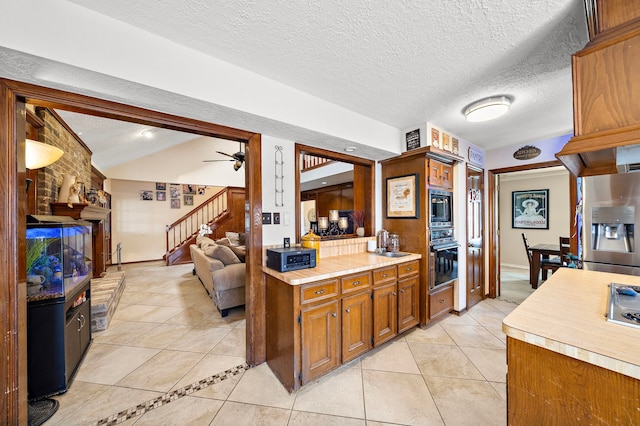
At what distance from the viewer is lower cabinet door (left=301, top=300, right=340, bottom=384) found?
180 centimetres

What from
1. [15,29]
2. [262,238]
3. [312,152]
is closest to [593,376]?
Answer: [262,238]

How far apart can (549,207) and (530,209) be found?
331mm

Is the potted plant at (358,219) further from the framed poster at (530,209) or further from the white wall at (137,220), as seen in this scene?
the white wall at (137,220)

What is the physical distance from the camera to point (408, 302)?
8.59 feet

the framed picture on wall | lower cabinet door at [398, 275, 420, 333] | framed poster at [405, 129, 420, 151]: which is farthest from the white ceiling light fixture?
the framed picture on wall

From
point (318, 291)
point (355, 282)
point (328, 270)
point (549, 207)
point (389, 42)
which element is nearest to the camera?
point (389, 42)

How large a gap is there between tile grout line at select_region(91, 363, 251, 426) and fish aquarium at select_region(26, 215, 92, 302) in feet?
3.24

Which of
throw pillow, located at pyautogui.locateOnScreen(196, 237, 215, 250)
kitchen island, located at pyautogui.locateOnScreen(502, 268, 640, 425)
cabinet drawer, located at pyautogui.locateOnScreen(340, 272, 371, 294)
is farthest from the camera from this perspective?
throw pillow, located at pyautogui.locateOnScreen(196, 237, 215, 250)

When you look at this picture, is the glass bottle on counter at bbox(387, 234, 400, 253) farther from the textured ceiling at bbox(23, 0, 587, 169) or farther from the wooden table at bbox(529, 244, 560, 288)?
the wooden table at bbox(529, 244, 560, 288)

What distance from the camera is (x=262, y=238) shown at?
2.22 metres

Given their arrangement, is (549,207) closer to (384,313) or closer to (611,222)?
(611,222)

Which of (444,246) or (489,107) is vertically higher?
(489,107)

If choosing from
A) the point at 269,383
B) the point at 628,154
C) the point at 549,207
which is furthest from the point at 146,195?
the point at 549,207

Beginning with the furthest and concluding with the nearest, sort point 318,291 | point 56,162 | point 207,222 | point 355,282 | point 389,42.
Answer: point 207,222, point 56,162, point 355,282, point 318,291, point 389,42
